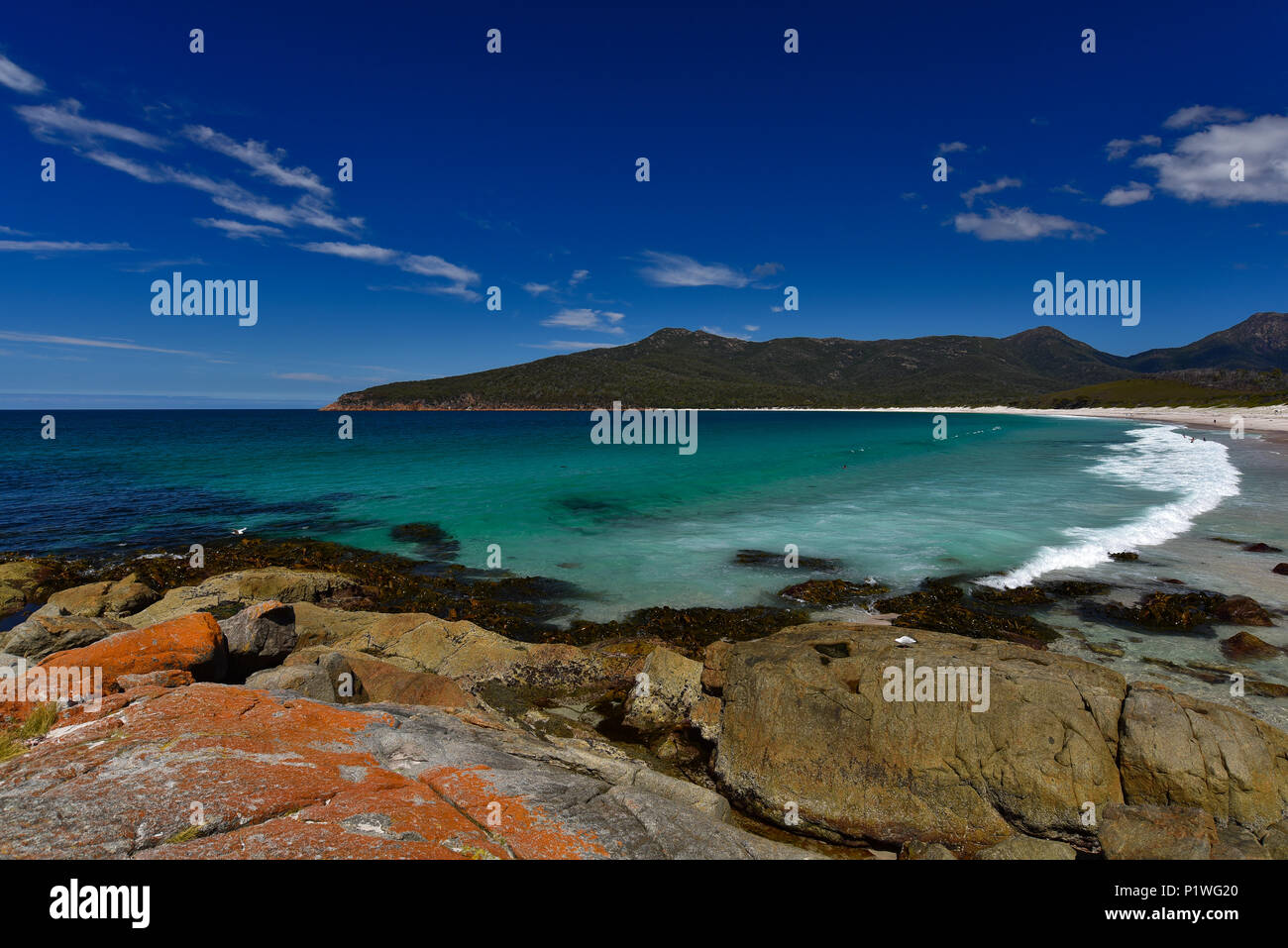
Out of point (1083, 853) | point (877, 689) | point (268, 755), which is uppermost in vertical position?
point (268, 755)

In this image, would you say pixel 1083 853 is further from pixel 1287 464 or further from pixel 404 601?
pixel 1287 464

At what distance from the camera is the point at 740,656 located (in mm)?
9922

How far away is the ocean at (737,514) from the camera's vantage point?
65.6 feet

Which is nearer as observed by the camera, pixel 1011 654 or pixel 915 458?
pixel 1011 654

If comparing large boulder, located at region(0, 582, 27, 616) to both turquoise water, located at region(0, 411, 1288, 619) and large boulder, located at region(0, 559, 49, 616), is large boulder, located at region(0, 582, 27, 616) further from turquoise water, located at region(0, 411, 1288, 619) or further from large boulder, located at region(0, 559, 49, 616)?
turquoise water, located at region(0, 411, 1288, 619)

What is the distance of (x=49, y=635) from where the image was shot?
432 inches

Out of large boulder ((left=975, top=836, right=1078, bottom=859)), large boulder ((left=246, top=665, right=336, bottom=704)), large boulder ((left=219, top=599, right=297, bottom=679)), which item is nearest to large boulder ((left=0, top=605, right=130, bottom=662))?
large boulder ((left=219, top=599, right=297, bottom=679))

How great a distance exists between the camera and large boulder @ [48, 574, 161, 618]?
54.1ft

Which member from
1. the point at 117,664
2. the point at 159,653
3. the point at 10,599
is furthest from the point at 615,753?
the point at 10,599

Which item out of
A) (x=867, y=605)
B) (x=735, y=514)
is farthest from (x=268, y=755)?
(x=735, y=514)

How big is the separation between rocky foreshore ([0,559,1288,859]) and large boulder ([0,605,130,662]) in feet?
0.15

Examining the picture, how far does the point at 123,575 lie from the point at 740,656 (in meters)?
24.3

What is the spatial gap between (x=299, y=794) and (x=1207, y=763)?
10605mm

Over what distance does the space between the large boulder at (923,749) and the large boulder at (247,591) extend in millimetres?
15415
